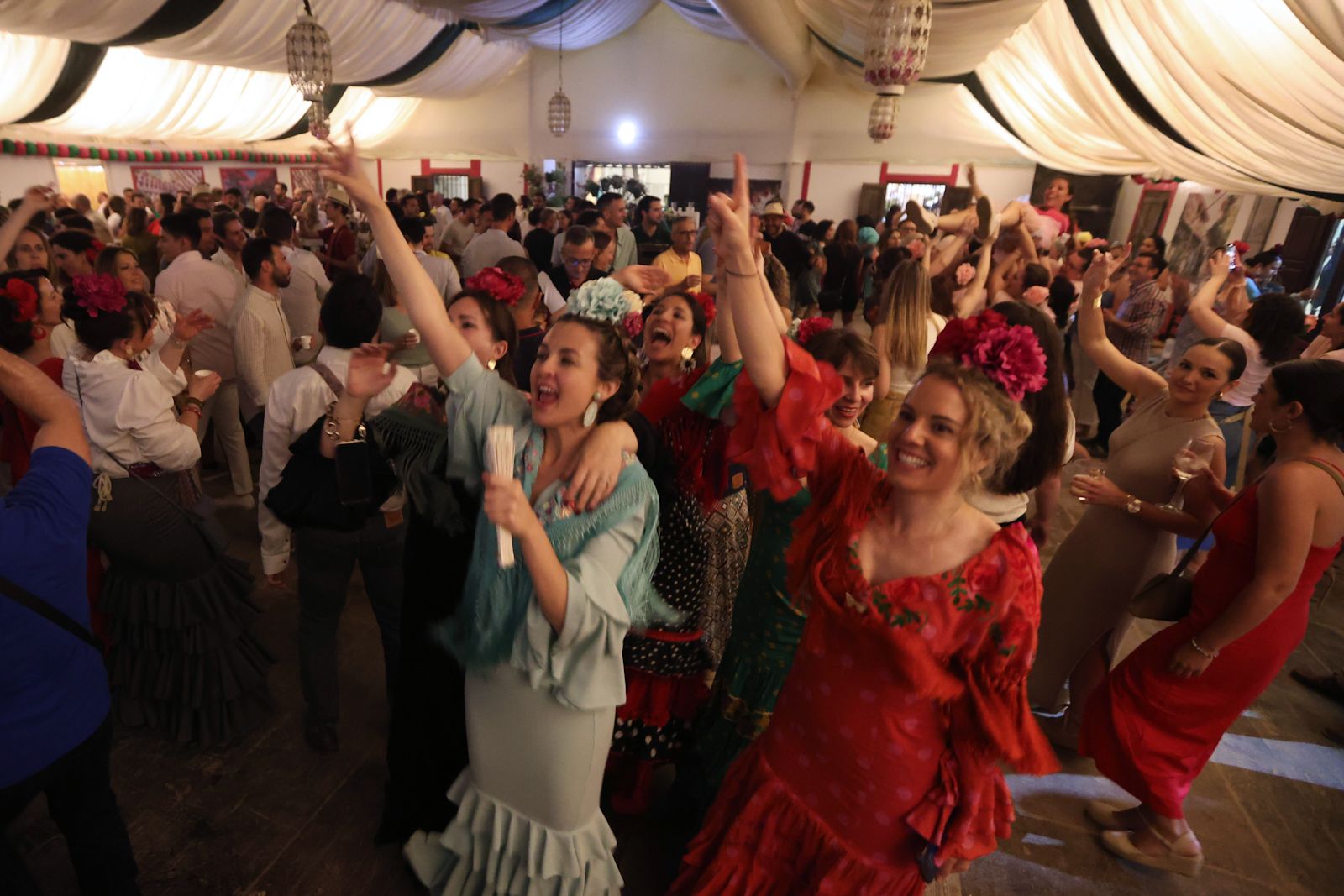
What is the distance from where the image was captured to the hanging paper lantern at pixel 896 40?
4148 mm

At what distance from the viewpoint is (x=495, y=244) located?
18.5 ft

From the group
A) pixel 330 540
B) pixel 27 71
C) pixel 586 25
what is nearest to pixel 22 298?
pixel 330 540

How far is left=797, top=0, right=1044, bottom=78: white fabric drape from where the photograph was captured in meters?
5.21

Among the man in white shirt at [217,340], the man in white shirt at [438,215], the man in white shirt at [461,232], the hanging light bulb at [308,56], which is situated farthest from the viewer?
the man in white shirt at [438,215]

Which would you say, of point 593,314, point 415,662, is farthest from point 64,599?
point 593,314

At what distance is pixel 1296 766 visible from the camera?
2781mm

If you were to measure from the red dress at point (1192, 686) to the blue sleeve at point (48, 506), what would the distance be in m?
2.85

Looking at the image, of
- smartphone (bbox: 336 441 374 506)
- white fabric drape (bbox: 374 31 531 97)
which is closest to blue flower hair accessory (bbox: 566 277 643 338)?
→ smartphone (bbox: 336 441 374 506)

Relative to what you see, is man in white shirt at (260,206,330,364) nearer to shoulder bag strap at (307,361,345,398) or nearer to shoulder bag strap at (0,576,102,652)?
shoulder bag strap at (307,361,345,398)

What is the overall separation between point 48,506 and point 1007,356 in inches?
71.2

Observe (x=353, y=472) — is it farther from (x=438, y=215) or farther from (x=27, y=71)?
(x=27, y=71)

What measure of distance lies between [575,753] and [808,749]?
0.52 meters

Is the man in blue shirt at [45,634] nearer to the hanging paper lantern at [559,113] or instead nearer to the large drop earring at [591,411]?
the large drop earring at [591,411]

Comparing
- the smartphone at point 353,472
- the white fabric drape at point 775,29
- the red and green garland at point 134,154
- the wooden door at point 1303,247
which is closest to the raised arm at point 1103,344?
the smartphone at point 353,472
